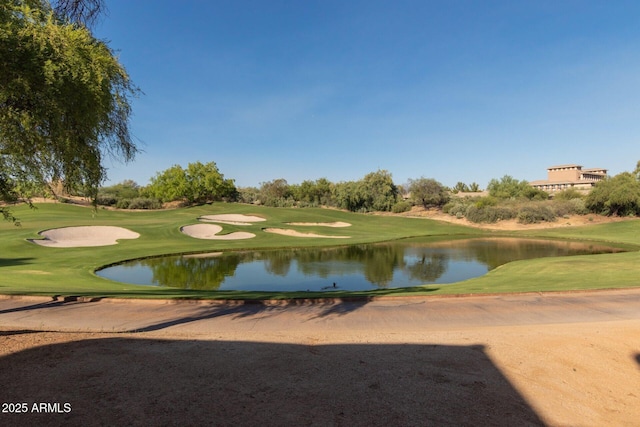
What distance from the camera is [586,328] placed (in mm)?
8102

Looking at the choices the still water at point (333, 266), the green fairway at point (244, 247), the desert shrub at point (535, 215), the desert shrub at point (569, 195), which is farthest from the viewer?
the desert shrub at point (569, 195)

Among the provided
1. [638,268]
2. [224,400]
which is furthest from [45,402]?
[638,268]

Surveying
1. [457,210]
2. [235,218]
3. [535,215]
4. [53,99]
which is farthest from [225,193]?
[53,99]

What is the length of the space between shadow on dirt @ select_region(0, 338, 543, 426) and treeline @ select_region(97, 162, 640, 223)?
5653 cm

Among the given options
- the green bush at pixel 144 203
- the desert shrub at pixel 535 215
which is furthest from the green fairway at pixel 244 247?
the green bush at pixel 144 203

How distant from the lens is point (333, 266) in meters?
24.4

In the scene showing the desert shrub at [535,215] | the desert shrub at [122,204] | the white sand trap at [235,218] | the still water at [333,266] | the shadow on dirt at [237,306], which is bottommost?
the still water at [333,266]

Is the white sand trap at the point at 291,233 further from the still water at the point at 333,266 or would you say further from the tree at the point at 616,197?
the tree at the point at 616,197

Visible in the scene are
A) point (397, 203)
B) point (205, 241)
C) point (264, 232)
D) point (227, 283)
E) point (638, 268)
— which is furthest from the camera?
point (397, 203)

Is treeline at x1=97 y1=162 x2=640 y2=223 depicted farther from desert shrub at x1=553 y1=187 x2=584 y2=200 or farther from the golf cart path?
the golf cart path

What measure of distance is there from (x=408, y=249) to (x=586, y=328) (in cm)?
2595

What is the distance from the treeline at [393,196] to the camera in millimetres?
56094

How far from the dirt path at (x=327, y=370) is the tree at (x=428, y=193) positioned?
226ft

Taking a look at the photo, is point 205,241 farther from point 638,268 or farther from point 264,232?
point 638,268
